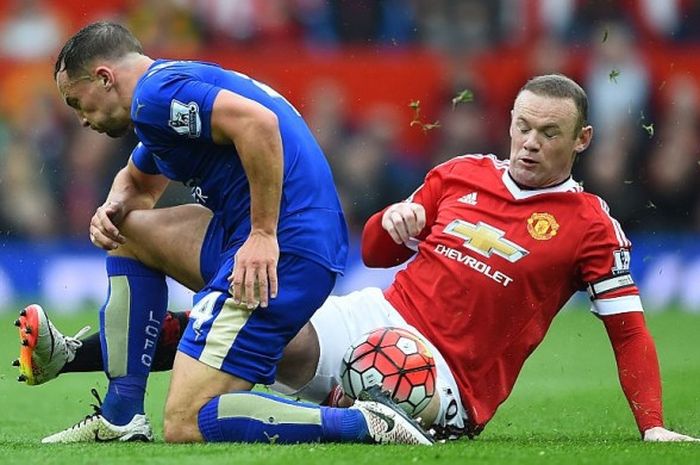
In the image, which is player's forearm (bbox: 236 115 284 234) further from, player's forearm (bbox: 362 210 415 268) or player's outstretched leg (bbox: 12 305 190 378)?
player's outstretched leg (bbox: 12 305 190 378)

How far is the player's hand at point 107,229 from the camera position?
5992mm

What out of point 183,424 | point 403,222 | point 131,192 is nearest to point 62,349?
point 131,192

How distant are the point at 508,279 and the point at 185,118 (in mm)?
1500

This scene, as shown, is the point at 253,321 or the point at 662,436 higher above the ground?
the point at 253,321

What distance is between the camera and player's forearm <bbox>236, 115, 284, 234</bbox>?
541cm

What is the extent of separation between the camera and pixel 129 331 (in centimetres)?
601

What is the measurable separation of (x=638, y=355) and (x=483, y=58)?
9.61 m

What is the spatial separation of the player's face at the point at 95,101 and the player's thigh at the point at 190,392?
1017 millimetres

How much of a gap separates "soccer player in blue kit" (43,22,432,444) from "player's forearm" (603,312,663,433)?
0.92m

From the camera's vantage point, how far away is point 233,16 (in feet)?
50.0

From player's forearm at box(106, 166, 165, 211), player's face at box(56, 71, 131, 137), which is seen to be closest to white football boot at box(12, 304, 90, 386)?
player's forearm at box(106, 166, 165, 211)

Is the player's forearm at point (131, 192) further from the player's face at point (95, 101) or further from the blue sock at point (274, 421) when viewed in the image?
the blue sock at point (274, 421)

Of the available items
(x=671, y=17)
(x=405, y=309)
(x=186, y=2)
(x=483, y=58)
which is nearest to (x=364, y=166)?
(x=483, y=58)

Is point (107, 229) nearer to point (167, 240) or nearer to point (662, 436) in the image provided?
point (167, 240)
